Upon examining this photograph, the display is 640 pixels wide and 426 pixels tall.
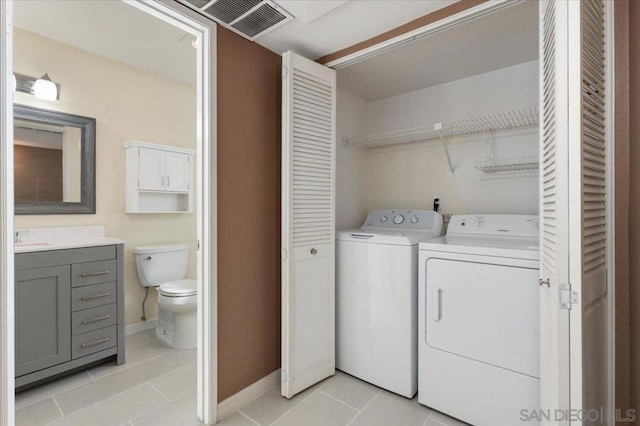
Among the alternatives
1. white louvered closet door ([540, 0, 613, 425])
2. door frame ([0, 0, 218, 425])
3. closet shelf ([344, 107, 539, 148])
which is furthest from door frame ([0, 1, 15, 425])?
closet shelf ([344, 107, 539, 148])

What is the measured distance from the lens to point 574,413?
83 cm

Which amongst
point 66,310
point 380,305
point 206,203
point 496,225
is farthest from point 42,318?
point 496,225

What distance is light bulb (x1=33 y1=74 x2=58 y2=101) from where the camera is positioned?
2234 millimetres

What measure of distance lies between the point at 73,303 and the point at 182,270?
0.99 m

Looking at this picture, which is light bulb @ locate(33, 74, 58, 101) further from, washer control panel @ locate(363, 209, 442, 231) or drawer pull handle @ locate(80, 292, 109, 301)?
washer control panel @ locate(363, 209, 442, 231)

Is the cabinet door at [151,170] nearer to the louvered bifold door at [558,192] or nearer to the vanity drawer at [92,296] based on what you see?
the vanity drawer at [92,296]

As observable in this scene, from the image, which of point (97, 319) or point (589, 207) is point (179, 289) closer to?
point (97, 319)

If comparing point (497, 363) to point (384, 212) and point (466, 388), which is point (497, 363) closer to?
point (466, 388)

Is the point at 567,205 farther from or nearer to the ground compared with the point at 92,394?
farther from the ground

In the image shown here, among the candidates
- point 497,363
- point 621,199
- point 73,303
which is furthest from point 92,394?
point 621,199

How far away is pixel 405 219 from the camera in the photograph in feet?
8.07

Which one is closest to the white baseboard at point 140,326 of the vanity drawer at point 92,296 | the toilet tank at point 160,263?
the toilet tank at point 160,263

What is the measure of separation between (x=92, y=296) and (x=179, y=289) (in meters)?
0.59

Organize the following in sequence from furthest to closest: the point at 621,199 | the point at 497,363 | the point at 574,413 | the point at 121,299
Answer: the point at 121,299
the point at 497,363
the point at 621,199
the point at 574,413
